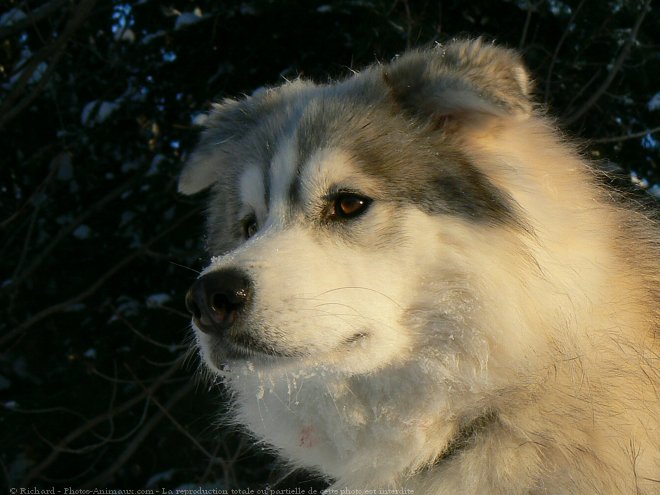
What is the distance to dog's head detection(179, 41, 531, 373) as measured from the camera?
1999mm

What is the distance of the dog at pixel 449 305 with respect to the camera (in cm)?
200

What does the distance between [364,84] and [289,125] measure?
0.34m

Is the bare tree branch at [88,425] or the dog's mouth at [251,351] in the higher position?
the dog's mouth at [251,351]

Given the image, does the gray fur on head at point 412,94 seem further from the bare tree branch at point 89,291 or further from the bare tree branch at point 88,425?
the bare tree branch at point 88,425

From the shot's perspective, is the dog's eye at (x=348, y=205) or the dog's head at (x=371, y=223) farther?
the dog's eye at (x=348, y=205)

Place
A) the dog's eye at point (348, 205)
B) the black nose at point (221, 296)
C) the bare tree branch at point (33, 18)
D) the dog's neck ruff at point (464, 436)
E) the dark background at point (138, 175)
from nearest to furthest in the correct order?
the black nose at point (221, 296) → the dog's neck ruff at point (464, 436) → the dog's eye at point (348, 205) → the bare tree branch at point (33, 18) → the dark background at point (138, 175)

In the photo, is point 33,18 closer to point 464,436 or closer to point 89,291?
point 89,291

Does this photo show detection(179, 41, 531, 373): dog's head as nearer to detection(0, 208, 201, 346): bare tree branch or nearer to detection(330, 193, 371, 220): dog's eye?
detection(330, 193, 371, 220): dog's eye

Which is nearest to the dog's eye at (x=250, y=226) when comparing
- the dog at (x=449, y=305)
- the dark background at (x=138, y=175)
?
the dog at (x=449, y=305)

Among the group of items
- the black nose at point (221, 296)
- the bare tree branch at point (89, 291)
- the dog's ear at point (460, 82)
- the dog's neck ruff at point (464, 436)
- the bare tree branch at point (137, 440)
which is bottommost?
the bare tree branch at point (137, 440)

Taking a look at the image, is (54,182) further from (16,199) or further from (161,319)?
(161,319)

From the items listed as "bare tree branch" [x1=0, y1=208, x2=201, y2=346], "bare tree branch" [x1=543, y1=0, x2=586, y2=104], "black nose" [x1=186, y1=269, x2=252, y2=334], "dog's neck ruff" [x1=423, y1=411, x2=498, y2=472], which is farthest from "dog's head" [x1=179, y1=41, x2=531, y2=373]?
"bare tree branch" [x1=0, y1=208, x2=201, y2=346]

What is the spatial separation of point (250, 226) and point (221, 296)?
79 centimetres

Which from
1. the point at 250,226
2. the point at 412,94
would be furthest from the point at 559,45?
the point at 250,226
